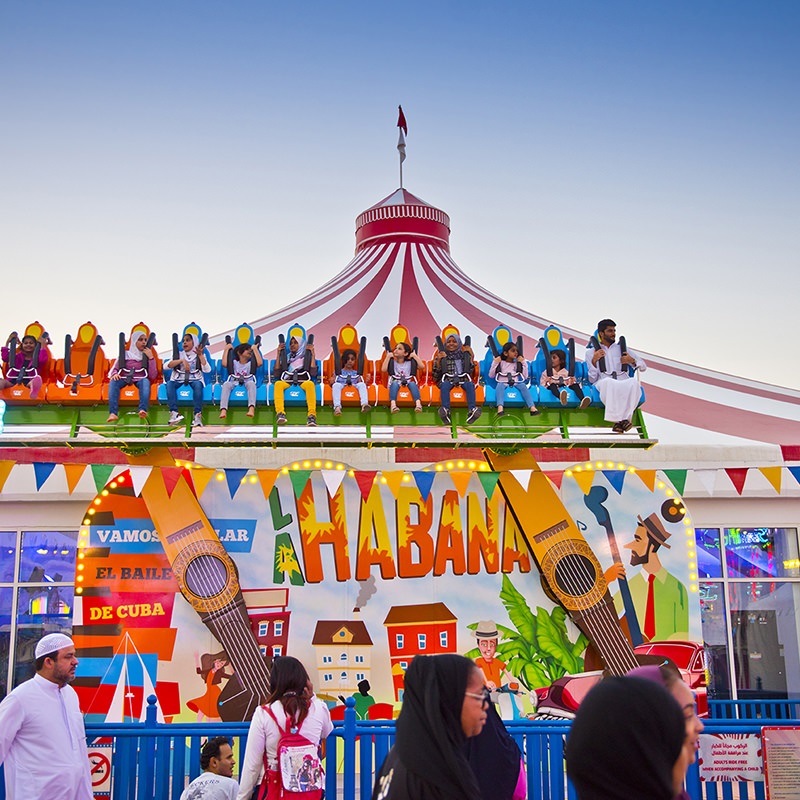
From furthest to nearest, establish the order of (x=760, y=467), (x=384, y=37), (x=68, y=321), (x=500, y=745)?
(x=68, y=321), (x=384, y=37), (x=760, y=467), (x=500, y=745)

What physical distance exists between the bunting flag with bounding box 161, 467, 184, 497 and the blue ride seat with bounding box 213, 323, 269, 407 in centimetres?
67

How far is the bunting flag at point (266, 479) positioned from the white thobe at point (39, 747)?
10.9 ft

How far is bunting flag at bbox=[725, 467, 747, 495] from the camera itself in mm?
8031

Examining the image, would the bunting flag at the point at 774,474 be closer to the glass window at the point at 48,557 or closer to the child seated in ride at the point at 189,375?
the child seated in ride at the point at 189,375

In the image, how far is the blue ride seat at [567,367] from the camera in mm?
7703

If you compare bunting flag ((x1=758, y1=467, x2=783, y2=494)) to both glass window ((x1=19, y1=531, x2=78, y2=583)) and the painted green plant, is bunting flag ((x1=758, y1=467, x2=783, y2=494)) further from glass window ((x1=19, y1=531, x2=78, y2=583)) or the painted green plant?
glass window ((x1=19, y1=531, x2=78, y2=583))

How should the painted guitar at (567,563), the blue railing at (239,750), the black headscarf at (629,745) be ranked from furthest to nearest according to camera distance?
1. the painted guitar at (567,563)
2. the blue railing at (239,750)
3. the black headscarf at (629,745)

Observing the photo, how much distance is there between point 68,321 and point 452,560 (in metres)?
13.2

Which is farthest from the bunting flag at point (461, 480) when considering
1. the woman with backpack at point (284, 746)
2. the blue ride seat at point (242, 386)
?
the woman with backpack at point (284, 746)

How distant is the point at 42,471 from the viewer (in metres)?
8.09

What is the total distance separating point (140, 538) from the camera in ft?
24.4

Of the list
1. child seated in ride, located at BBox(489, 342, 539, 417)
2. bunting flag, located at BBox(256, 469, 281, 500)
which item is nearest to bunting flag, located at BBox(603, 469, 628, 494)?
child seated in ride, located at BBox(489, 342, 539, 417)

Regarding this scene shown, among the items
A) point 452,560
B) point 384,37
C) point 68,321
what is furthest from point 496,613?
point 68,321

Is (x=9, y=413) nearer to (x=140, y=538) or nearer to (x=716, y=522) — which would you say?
(x=140, y=538)
